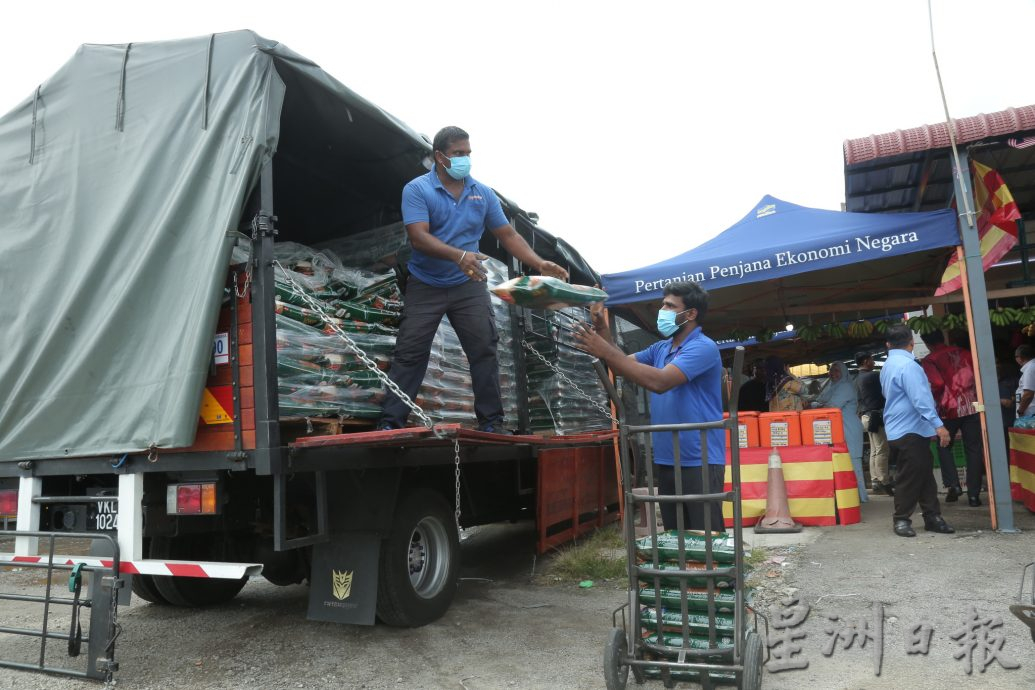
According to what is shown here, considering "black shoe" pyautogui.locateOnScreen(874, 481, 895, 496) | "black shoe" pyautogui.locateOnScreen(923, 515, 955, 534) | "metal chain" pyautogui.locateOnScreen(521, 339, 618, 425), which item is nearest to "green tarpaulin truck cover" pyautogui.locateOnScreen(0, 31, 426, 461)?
"metal chain" pyautogui.locateOnScreen(521, 339, 618, 425)

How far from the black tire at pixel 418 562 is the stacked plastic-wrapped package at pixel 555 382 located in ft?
5.95

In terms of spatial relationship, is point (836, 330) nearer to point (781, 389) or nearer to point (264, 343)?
point (781, 389)

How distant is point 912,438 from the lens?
604 centimetres

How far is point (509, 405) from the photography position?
5867 mm

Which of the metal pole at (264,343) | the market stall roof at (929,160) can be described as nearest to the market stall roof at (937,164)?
the market stall roof at (929,160)

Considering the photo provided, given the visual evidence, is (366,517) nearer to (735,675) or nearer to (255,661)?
(255,661)

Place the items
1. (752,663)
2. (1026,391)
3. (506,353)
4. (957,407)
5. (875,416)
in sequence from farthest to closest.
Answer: (875,416), (957,407), (1026,391), (506,353), (752,663)

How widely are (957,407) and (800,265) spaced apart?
8.14 ft

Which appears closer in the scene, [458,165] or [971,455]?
[458,165]

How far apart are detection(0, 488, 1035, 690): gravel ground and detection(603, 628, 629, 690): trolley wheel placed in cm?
35

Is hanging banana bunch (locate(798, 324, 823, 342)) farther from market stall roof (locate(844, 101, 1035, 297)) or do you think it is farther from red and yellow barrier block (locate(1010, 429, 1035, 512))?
red and yellow barrier block (locate(1010, 429, 1035, 512))

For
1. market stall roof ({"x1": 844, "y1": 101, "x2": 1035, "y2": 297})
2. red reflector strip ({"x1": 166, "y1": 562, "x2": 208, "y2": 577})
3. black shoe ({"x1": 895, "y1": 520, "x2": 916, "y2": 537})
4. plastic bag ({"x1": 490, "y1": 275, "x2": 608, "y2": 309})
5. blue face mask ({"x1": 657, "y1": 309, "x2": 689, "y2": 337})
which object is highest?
market stall roof ({"x1": 844, "y1": 101, "x2": 1035, "y2": 297})

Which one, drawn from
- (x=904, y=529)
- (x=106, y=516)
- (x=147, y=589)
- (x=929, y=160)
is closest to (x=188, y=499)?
(x=106, y=516)

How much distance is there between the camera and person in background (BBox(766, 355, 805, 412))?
8.45 meters
